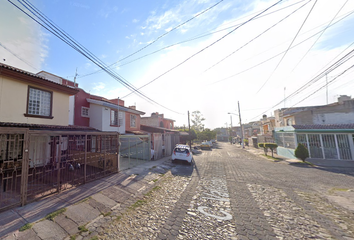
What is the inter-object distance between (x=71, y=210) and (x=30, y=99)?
8950 millimetres

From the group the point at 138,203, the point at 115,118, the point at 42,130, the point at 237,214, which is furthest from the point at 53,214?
the point at 115,118

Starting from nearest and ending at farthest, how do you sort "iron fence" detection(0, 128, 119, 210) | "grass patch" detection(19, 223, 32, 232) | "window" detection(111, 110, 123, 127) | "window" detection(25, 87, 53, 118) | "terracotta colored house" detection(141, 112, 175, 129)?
"grass patch" detection(19, 223, 32, 232), "iron fence" detection(0, 128, 119, 210), "window" detection(25, 87, 53, 118), "window" detection(111, 110, 123, 127), "terracotta colored house" detection(141, 112, 175, 129)

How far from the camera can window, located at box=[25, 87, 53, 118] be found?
8.94 meters

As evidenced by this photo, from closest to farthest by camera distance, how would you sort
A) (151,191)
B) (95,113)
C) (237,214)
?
(237,214) → (151,191) → (95,113)

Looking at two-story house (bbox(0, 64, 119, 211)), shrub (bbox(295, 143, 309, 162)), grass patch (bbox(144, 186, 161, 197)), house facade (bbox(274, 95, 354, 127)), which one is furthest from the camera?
house facade (bbox(274, 95, 354, 127))

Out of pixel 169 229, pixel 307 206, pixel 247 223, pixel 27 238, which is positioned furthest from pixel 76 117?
pixel 307 206

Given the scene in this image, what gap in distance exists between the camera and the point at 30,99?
8938mm

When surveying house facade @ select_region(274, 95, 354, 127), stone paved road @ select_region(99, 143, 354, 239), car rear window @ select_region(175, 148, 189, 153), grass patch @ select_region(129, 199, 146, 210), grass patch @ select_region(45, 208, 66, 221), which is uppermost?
house facade @ select_region(274, 95, 354, 127)

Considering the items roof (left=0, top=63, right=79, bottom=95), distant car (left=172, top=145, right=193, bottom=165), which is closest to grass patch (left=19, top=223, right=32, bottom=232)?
roof (left=0, top=63, right=79, bottom=95)

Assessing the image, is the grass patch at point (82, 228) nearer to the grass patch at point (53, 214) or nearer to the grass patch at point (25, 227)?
the grass patch at point (53, 214)

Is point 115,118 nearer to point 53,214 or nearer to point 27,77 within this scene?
point 27,77

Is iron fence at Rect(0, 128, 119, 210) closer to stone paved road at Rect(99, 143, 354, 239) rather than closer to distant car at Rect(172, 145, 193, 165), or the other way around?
stone paved road at Rect(99, 143, 354, 239)

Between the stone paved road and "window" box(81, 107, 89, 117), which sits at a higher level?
"window" box(81, 107, 89, 117)

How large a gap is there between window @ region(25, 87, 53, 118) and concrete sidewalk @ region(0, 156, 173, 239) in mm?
6947
